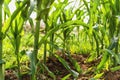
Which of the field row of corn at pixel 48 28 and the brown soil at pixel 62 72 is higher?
the field row of corn at pixel 48 28

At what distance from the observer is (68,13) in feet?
7.03

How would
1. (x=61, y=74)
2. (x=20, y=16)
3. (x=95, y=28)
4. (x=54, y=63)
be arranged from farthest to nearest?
(x=54, y=63)
(x=61, y=74)
(x=95, y=28)
(x=20, y=16)

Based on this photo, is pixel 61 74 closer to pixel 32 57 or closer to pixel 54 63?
pixel 54 63

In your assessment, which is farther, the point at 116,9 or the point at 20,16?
the point at 116,9

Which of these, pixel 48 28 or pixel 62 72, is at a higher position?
pixel 48 28

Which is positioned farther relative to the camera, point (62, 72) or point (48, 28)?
point (62, 72)

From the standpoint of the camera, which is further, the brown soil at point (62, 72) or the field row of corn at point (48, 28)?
the brown soil at point (62, 72)

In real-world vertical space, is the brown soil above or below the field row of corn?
below

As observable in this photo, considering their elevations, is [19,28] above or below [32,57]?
above

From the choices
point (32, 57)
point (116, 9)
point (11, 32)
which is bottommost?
point (32, 57)

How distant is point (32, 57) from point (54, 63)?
0.86 metres

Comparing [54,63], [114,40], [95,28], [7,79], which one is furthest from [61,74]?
[114,40]

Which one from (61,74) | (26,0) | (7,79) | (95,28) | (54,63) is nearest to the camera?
(26,0)

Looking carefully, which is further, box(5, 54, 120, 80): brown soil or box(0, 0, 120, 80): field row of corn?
box(5, 54, 120, 80): brown soil
